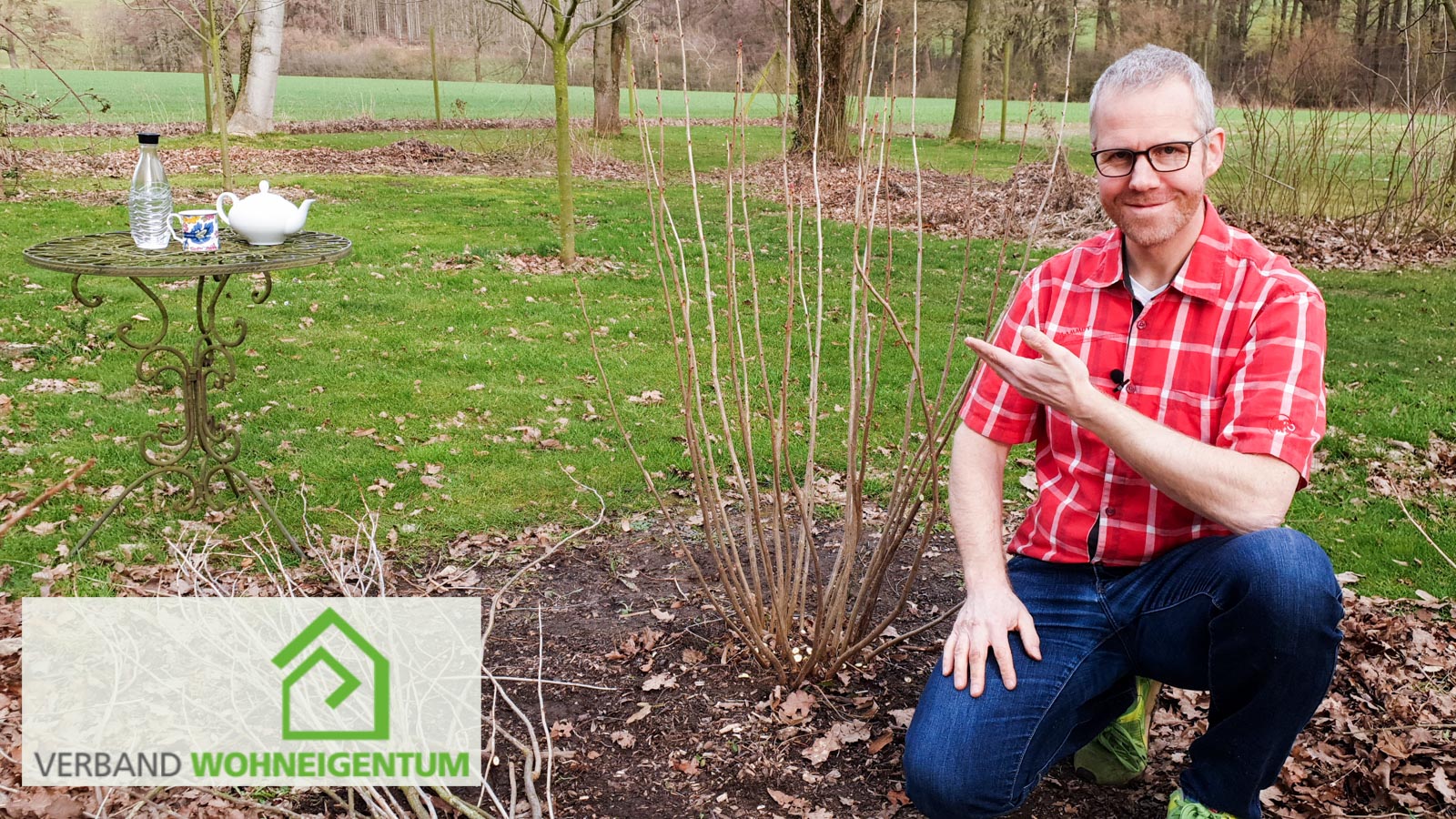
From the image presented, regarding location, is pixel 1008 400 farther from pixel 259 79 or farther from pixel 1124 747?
pixel 259 79

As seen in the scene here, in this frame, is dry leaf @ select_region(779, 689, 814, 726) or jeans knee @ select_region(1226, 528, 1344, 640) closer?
jeans knee @ select_region(1226, 528, 1344, 640)

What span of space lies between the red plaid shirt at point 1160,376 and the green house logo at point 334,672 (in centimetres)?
142

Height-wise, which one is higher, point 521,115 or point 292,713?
point 521,115

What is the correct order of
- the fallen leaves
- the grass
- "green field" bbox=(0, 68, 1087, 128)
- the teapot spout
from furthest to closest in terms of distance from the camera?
"green field" bbox=(0, 68, 1087, 128)
the grass
the teapot spout
the fallen leaves

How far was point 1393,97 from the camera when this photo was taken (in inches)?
375

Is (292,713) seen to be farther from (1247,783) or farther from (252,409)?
(252,409)

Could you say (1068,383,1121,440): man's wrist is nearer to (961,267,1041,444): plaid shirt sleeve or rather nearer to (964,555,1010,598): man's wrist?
(961,267,1041,444): plaid shirt sleeve

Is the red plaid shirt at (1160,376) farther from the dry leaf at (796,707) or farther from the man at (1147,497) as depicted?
the dry leaf at (796,707)

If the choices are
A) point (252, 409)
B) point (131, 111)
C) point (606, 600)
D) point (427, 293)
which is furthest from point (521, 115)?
point (606, 600)

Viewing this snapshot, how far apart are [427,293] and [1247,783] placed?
6220mm

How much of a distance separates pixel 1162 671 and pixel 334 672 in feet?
5.74

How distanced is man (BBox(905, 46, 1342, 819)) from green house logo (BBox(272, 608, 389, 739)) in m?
1.12

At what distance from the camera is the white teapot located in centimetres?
342

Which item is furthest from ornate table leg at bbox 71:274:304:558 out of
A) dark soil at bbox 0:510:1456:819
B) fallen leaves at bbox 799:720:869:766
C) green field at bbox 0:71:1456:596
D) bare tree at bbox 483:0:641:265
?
bare tree at bbox 483:0:641:265
